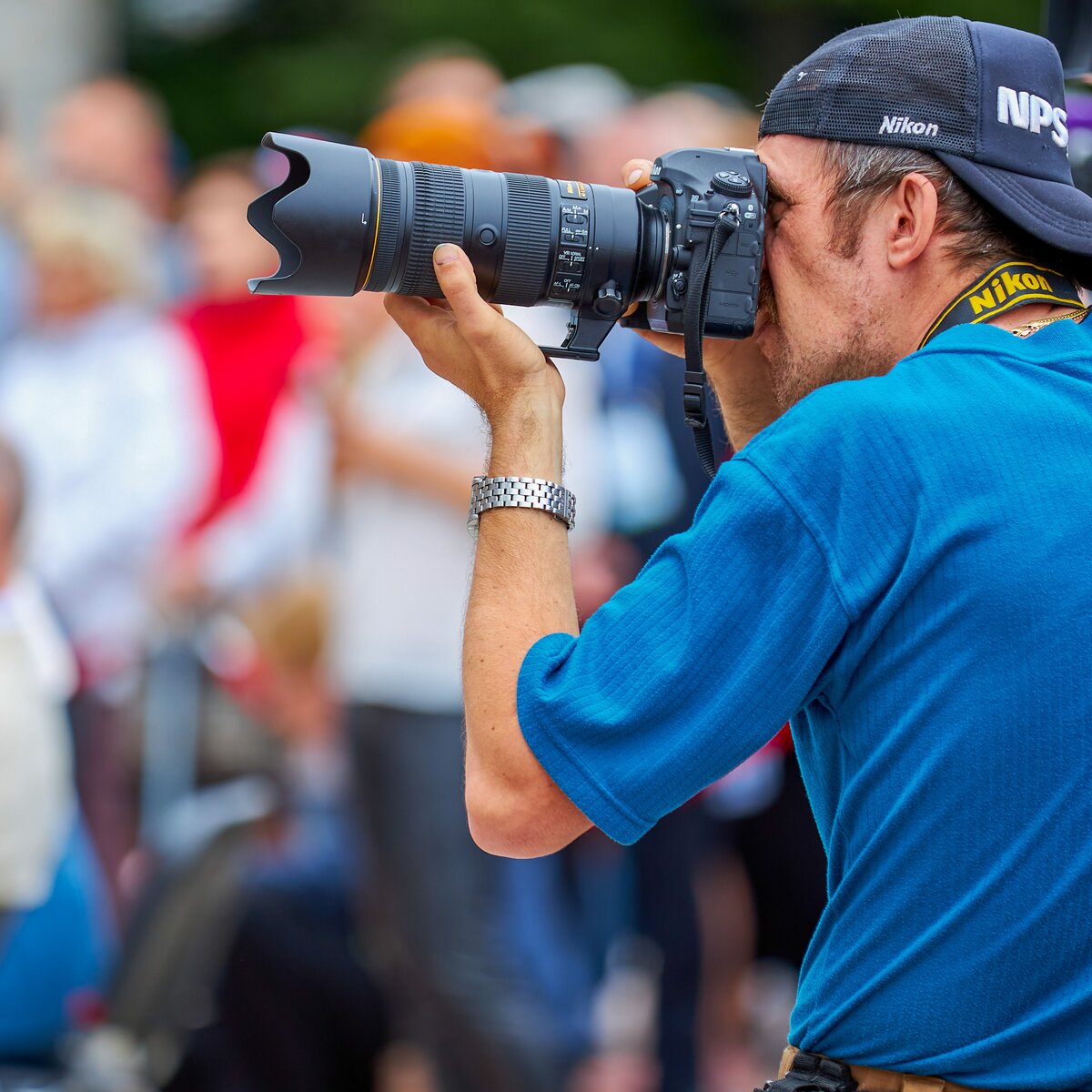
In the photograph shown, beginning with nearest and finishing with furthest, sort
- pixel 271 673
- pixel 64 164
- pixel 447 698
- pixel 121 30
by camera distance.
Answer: pixel 447 698 < pixel 271 673 < pixel 64 164 < pixel 121 30

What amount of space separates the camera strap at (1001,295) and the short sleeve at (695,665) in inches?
13.1

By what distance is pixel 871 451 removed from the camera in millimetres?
1672

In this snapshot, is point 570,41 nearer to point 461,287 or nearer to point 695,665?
point 461,287

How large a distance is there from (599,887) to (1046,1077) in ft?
10.5

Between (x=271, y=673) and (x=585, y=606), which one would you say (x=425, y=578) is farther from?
(x=271, y=673)

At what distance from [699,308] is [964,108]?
0.35 m

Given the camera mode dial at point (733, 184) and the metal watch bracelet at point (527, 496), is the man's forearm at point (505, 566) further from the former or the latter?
the camera mode dial at point (733, 184)

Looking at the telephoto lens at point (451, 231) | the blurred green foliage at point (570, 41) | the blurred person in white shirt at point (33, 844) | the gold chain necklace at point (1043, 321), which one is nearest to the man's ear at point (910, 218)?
the gold chain necklace at point (1043, 321)

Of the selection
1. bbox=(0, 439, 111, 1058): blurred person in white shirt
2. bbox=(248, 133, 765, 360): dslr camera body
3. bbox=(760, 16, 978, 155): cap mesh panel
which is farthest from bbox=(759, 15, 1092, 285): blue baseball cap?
bbox=(0, 439, 111, 1058): blurred person in white shirt

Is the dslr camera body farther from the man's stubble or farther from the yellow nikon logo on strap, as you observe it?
the yellow nikon logo on strap

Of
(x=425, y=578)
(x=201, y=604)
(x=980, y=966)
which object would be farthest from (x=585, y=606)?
(x=980, y=966)

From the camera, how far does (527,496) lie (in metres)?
1.90

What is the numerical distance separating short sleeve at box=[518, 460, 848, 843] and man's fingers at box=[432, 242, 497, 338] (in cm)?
36

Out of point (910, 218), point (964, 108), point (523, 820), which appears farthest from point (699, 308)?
point (523, 820)
